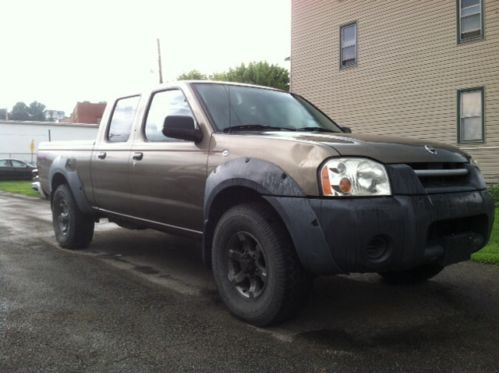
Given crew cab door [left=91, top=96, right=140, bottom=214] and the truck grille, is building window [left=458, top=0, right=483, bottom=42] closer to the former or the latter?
crew cab door [left=91, top=96, right=140, bottom=214]

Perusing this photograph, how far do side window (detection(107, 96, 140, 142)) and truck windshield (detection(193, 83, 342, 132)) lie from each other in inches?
44.4

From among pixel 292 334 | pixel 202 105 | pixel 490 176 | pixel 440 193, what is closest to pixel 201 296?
pixel 292 334

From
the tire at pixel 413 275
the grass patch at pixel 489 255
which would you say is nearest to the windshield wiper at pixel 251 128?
the tire at pixel 413 275

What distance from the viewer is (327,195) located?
3.25 meters

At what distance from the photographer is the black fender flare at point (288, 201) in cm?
324

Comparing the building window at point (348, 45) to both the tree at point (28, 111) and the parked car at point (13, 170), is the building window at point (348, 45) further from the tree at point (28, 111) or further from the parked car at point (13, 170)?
the tree at point (28, 111)

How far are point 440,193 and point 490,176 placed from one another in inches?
423

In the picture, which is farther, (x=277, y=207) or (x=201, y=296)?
(x=201, y=296)

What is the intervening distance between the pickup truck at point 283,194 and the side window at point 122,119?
172mm

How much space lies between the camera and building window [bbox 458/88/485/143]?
13.3m

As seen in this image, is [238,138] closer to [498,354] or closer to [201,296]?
[201,296]

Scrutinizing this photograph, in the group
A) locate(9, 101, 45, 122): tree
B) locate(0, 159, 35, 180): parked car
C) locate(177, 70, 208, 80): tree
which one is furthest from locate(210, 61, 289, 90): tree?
locate(9, 101, 45, 122): tree

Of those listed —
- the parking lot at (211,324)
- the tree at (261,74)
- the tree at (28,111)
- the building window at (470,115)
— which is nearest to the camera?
the parking lot at (211,324)

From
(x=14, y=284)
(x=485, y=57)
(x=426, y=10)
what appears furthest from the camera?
(x=426, y=10)
